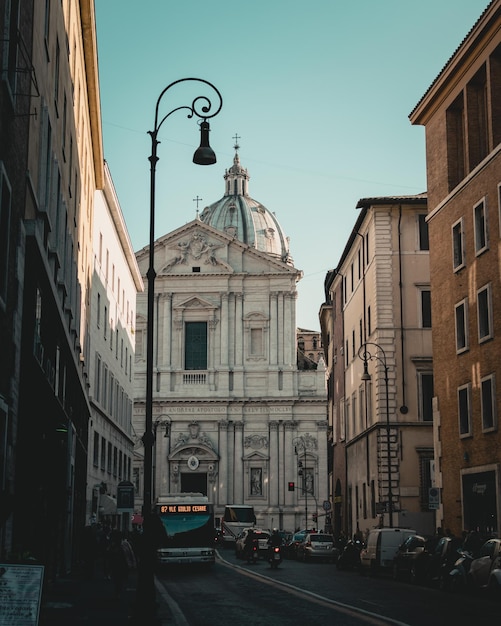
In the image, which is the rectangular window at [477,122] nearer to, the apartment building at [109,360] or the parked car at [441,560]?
the parked car at [441,560]

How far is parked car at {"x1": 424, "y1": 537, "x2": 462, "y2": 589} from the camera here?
2461 cm

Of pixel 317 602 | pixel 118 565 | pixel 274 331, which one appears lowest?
pixel 317 602

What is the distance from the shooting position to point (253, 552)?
44.3m

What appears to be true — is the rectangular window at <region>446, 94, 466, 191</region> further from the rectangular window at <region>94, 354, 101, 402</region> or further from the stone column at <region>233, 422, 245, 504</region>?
the stone column at <region>233, 422, 245, 504</region>

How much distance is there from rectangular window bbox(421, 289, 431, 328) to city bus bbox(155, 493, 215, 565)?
42.2 feet

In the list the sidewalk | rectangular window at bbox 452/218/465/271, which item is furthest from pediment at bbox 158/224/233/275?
the sidewalk

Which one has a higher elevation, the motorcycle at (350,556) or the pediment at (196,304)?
the pediment at (196,304)

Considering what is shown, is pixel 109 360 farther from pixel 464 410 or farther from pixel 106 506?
pixel 464 410

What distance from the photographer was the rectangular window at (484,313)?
29.5m

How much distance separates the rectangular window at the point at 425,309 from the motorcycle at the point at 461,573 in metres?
21.0

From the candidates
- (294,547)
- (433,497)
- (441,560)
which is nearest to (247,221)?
(294,547)

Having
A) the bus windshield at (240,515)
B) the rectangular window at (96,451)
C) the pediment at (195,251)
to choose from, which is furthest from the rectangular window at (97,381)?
the pediment at (195,251)

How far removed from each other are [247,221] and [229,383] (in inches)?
1296

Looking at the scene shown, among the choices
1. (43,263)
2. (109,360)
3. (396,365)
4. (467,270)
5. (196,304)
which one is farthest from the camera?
(196,304)
